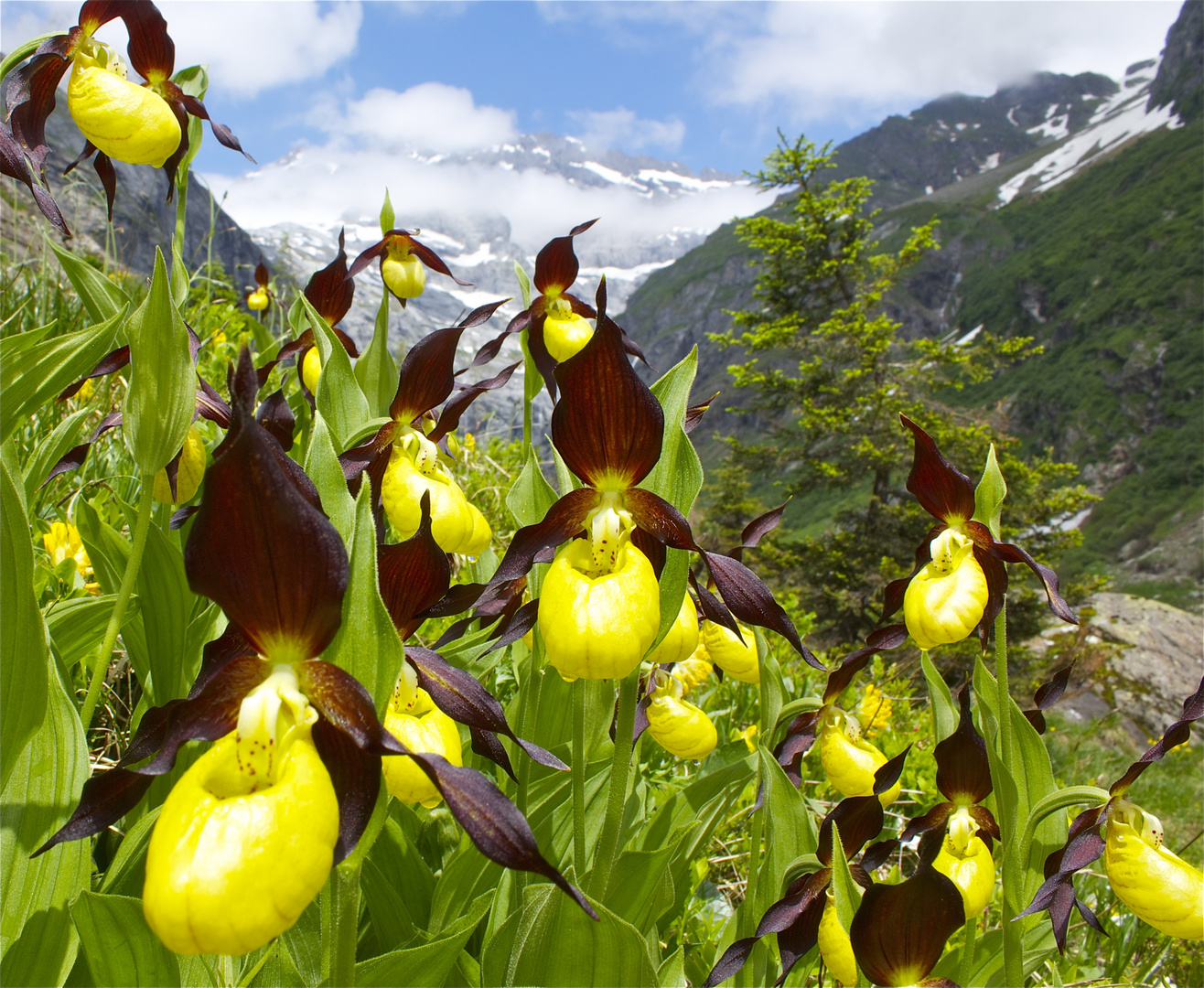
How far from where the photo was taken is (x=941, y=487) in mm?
2400

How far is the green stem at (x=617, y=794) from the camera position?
1467 millimetres

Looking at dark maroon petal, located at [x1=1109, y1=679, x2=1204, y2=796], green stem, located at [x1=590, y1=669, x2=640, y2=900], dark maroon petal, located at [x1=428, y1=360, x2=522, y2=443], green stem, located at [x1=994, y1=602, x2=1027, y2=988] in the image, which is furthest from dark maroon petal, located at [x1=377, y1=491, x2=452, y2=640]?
dark maroon petal, located at [x1=1109, y1=679, x2=1204, y2=796]

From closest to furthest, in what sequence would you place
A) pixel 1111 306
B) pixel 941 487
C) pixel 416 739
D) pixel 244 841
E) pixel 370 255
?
pixel 244 841 < pixel 416 739 < pixel 941 487 < pixel 370 255 < pixel 1111 306

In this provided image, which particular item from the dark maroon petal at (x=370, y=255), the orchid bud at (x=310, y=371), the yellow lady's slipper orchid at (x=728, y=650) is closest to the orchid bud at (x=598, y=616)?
the yellow lady's slipper orchid at (x=728, y=650)

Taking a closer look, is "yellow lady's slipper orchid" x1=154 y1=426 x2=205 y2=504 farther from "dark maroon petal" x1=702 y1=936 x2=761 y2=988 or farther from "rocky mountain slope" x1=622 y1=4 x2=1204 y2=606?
"rocky mountain slope" x1=622 y1=4 x2=1204 y2=606

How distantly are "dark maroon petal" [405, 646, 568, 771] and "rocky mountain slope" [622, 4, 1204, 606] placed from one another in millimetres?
47334

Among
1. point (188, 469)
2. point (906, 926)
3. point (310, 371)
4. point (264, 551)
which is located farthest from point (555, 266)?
point (906, 926)

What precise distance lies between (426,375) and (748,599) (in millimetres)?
1329

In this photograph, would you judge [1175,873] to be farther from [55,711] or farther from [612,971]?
[55,711]

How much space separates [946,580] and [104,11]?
303cm

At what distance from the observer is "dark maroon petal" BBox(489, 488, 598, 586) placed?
63.3 inches

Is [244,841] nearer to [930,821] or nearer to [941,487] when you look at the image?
[930,821]

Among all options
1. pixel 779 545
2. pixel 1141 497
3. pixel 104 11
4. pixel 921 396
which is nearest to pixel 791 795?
pixel 104 11

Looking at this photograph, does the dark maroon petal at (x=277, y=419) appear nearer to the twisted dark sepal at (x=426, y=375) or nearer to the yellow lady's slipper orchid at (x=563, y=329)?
the twisted dark sepal at (x=426, y=375)
